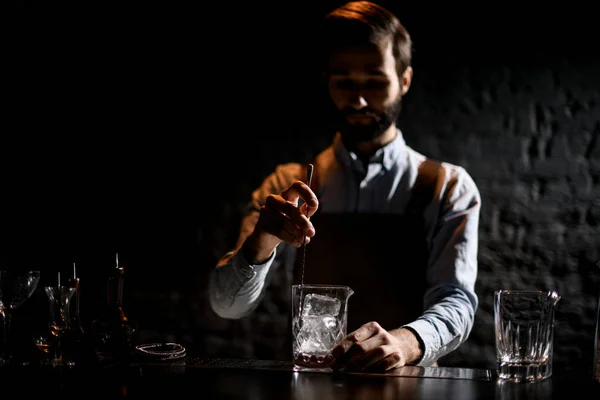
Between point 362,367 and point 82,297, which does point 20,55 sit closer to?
point 82,297

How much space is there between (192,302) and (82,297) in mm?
558

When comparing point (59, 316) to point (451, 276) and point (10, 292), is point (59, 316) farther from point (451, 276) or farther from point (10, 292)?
point (451, 276)

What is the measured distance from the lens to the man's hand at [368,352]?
1496 mm

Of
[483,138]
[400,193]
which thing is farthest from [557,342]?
[400,193]

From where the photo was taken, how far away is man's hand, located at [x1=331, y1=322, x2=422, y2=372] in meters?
1.50

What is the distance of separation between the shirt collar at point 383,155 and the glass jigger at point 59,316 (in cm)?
129

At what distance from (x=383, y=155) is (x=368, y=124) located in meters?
0.13

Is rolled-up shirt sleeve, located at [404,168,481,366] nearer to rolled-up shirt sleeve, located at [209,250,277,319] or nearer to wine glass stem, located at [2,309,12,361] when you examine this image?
rolled-up shirt sleeve, located at [209,250,277,319]

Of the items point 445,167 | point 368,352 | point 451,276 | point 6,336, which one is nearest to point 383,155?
point 445,167

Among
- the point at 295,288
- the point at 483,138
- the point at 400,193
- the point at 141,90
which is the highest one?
the point at 141,90

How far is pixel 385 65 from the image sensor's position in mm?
2492

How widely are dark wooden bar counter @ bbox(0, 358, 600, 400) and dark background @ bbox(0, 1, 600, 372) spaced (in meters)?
1.70

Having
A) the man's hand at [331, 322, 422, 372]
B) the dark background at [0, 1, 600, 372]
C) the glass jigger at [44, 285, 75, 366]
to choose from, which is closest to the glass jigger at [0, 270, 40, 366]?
the glass jigger at [44, 285, 75, 366]

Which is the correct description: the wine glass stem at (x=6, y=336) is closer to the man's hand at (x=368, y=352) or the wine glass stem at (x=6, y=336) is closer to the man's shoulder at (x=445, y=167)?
the man's hand at (x=368, y=352)
